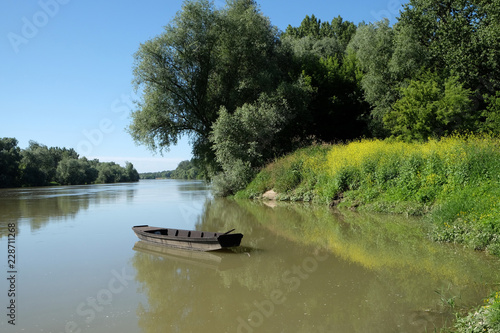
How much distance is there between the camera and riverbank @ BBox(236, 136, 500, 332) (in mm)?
8977

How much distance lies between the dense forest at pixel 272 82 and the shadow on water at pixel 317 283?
1516 cm

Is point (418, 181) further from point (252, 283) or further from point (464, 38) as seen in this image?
point (464, 38)

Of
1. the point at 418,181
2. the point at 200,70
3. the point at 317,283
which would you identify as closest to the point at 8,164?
the point at 200,70

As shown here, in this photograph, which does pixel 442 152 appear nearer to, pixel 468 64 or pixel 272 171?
pixel 272 171

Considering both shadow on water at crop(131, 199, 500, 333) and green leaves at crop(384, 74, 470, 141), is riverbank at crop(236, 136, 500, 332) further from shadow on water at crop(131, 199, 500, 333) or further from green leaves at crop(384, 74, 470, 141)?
green leaves at crop(384, 74, 470, 141)

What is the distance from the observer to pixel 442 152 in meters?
14.8

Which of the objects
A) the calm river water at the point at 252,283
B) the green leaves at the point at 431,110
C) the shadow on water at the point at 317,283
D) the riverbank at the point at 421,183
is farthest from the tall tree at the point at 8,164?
the green leaves at the point at 431,110

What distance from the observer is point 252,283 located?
7.46 metres

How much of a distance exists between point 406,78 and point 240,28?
13.9m

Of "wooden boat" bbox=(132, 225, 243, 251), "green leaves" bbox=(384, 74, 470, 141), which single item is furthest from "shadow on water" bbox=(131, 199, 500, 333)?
"green leaves" bbox=(384, 74, 470, 141)

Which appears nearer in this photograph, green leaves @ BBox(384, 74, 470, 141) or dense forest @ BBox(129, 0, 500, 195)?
green leaves @ BBox(384, 74, 470, 141)

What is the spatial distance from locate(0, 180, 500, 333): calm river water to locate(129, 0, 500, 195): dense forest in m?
14.6

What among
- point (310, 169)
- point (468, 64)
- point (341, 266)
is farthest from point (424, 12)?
point (341, 266)

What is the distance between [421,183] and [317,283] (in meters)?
9.76
